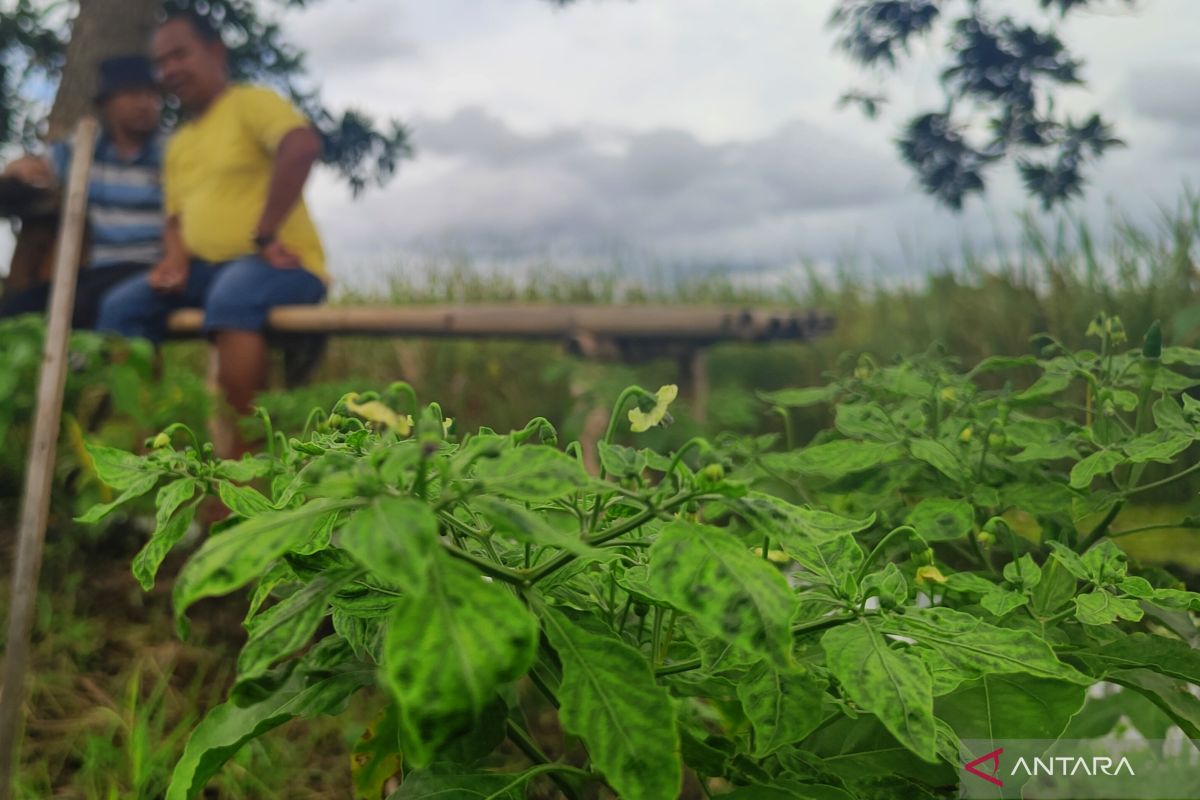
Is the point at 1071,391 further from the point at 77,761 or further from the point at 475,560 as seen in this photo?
the point at 77,761

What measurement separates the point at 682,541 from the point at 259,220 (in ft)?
13.9

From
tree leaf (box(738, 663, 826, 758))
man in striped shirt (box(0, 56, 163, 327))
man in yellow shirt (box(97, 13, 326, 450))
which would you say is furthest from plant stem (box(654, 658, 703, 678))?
man in striped shirt (box(0, 56, 163, 327))

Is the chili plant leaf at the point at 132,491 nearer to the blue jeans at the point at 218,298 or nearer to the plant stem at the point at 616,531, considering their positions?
the plant stem at the point at 616,531

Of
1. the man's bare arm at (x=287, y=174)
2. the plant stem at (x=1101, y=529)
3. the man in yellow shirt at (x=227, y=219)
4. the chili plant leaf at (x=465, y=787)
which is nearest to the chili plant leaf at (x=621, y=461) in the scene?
the chili plant leaf at (x=465, y=787)

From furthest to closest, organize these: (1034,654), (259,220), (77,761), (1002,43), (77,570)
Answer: (259,220), (1002,43), (77,570), (77,761), (1034,654)

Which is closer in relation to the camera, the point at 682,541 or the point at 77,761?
the point at 682,541

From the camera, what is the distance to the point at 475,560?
699 mm

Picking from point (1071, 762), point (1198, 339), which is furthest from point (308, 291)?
point (1071, 762)

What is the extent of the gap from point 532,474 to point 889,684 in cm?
33

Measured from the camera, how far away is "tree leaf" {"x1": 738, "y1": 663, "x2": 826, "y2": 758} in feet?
2.67

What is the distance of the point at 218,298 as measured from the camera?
423 cm

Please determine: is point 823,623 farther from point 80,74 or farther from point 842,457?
point 80,74

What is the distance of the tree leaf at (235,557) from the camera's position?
0.57m

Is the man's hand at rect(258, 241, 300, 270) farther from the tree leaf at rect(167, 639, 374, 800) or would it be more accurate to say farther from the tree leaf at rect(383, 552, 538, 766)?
the tree leaf at rect(383, 552, 538, 766)
